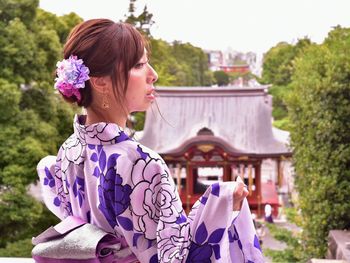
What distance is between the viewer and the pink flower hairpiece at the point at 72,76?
1396mm

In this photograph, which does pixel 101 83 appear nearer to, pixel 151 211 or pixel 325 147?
pixel 151 211

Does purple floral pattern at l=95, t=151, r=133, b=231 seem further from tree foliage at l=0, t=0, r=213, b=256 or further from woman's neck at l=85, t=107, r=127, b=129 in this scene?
tree foliage at l=0, t=0, r=213, b=256

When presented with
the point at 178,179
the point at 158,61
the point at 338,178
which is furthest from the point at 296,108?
the point at 158,61

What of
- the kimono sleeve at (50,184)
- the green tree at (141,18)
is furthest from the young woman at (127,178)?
the green tree at (141,18)

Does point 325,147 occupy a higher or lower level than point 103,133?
lower

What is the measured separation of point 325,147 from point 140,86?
249cm

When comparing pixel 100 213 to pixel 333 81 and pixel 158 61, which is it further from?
pixel 158 61

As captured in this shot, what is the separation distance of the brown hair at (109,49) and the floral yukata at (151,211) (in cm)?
13

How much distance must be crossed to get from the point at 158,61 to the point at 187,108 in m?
3.79

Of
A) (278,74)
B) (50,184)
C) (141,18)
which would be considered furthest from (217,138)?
(278,74)

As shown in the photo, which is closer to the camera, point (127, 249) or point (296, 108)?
point (127, 249)

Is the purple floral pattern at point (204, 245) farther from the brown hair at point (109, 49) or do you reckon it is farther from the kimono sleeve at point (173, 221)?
the brown hair at point (109, 49)

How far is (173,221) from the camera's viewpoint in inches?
51.6

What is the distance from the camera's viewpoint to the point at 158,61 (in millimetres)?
16422
